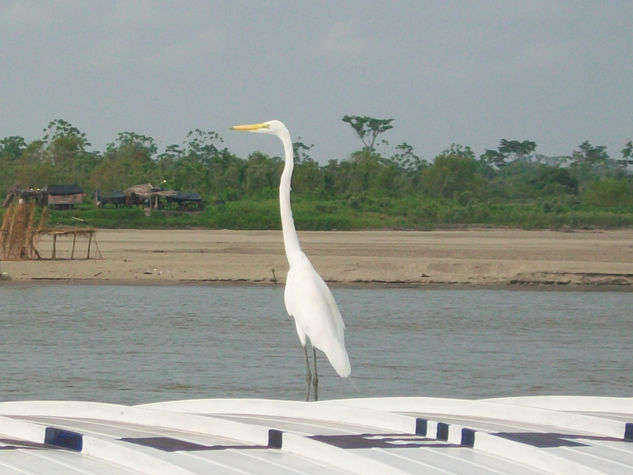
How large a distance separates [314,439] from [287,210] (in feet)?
15.6

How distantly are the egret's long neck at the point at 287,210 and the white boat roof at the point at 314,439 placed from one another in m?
3.36

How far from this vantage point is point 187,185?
65.0 metres

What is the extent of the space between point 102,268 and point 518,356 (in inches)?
509

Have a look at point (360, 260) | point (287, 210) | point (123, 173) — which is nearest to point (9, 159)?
point (123, 173)

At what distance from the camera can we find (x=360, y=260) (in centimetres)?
2756

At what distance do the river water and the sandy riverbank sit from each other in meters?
0.99

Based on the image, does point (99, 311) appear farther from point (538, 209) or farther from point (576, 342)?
point (538, 209)

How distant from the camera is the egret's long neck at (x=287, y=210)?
28.3 feet

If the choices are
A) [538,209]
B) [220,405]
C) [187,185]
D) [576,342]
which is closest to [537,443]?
[220,405]

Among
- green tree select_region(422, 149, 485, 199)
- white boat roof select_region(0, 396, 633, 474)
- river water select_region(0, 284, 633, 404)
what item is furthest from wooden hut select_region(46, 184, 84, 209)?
white boat roof select_region(0, 396, 633, 474)

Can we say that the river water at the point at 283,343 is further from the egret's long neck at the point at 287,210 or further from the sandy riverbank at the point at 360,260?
the egret's long neck at the point at 287,210

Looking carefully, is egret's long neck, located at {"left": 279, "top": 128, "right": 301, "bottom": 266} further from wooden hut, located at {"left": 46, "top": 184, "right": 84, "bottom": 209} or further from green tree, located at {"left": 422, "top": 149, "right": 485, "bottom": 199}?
green tree, located at {"left": 422, "top": 149, "right": 485, "bottom": 199}

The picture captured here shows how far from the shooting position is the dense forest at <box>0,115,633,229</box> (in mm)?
50031

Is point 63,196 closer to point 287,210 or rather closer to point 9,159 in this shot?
point 9,159
